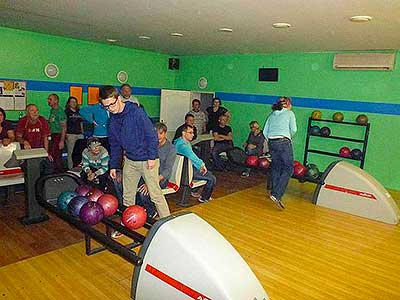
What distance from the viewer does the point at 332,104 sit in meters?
5.22

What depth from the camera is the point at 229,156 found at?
4816 mm

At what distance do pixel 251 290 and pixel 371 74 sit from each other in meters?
4.21

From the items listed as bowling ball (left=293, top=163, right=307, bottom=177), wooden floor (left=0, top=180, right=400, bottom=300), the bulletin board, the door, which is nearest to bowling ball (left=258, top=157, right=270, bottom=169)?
bowling ball (left=293, top=163, right=307, bottom=177)

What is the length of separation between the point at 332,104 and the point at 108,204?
406cm

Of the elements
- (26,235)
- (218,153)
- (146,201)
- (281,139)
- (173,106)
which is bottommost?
(26,235)

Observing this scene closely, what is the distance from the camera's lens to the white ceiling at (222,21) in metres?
2.68

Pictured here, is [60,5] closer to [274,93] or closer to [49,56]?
[49,56]

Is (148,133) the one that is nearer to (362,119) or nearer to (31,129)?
(31,129)

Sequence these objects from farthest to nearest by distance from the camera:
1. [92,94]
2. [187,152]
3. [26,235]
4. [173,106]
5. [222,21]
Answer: [173,106] → [92,94] → [187,152] → [222,21] → [26,235]

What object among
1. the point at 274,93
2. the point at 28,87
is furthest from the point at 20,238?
the point at 274,93

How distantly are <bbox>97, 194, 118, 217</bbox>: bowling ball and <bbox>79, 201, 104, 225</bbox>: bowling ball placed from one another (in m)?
0.06

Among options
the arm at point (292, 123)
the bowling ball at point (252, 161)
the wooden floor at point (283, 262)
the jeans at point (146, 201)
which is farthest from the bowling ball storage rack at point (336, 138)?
the jeans at point (146, 201)

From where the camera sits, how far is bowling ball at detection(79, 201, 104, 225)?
229cm

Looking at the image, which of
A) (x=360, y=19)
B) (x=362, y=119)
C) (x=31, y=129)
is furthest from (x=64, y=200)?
(x=362, y=119)
